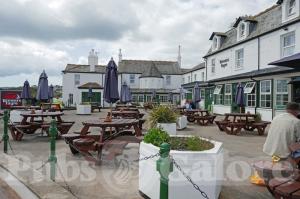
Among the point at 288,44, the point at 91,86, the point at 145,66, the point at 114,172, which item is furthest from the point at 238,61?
the point at 145,66

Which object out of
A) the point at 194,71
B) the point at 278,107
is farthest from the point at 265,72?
the point at 194,71

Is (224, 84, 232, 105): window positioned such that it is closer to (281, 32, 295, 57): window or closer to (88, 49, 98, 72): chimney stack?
(281, 32, 295, 57): window

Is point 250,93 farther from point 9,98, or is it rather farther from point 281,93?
point 9,98

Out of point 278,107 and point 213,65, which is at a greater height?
point 213,65

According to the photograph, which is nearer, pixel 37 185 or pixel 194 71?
pixel 37 185

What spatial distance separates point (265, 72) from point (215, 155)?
19.0m

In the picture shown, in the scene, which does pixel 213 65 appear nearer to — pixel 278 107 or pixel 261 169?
pixel 278 107

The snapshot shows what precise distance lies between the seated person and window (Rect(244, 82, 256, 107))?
66.1 ft

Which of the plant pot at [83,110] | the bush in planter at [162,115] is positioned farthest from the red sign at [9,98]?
the bush in planter at [162,115]

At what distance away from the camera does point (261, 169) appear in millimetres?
5375

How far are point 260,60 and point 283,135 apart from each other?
844 inches

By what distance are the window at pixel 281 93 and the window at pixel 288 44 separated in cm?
199

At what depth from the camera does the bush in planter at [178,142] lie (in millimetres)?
5309

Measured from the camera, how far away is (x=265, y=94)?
78.1 ft
